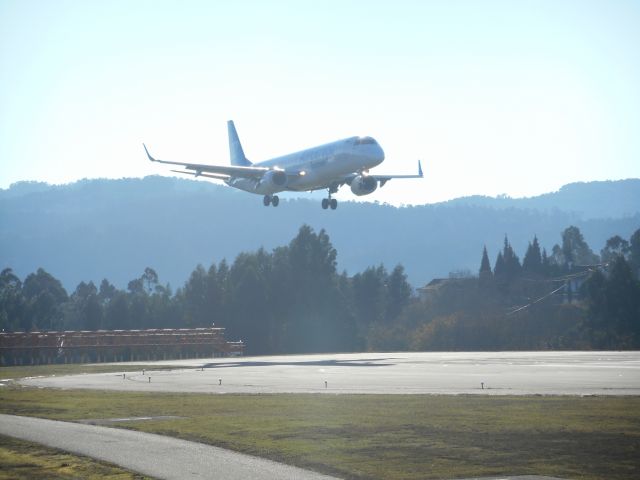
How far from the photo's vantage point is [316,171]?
79.2 m

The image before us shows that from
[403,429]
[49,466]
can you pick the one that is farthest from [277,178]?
[49,466]

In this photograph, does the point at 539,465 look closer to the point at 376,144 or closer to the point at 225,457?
the point at 225,457

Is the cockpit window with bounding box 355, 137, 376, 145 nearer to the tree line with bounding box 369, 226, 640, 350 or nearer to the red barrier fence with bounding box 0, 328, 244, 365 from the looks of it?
the red barrier fence with bounding box 0, 328, 244, 365

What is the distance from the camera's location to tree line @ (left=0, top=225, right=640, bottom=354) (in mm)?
96188

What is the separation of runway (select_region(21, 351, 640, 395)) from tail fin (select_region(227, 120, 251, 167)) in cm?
5041

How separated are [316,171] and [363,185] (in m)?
4.00

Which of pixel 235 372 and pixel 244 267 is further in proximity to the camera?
pixel 244 267

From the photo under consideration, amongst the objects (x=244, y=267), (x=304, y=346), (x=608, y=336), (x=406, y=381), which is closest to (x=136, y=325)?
(x=244, y=267)

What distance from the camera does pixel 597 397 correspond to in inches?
1164

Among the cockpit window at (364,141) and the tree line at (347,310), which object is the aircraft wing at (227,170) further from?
the tree line at (347,310)

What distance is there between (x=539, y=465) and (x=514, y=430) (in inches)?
180

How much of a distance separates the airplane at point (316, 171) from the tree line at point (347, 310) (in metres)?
20.2

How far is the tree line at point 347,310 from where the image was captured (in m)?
96.2

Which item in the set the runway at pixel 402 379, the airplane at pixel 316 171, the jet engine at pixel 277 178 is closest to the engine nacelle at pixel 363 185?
the airplane at pixel 316 171
